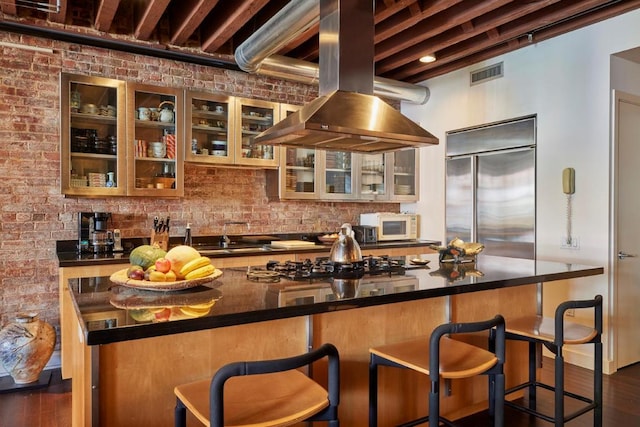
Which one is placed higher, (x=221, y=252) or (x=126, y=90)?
(x=126, y=90)

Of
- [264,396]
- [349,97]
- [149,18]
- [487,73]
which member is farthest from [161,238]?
[487,73]

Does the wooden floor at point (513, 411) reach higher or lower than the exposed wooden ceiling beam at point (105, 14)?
lower

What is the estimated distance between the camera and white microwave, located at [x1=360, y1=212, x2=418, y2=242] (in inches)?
192

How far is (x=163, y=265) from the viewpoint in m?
1.87

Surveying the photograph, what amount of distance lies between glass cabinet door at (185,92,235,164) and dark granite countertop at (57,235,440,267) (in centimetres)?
80

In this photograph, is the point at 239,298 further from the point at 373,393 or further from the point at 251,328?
the point at 373,393

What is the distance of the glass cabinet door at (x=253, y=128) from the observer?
4.13 metres

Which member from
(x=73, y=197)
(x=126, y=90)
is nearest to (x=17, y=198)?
(x=73, y=197)

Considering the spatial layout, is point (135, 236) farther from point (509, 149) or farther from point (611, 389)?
point (611, 389)

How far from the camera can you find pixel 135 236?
3.96 m

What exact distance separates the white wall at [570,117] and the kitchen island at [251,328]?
1.28 metres

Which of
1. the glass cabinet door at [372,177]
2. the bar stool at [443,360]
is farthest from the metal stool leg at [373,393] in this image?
the glass cabinet door at [372,177]

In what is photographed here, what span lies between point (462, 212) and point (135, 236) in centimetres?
331

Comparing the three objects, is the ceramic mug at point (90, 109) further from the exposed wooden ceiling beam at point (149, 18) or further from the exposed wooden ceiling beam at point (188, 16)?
the exposed wooden ceiling beam at point (188, 16)
